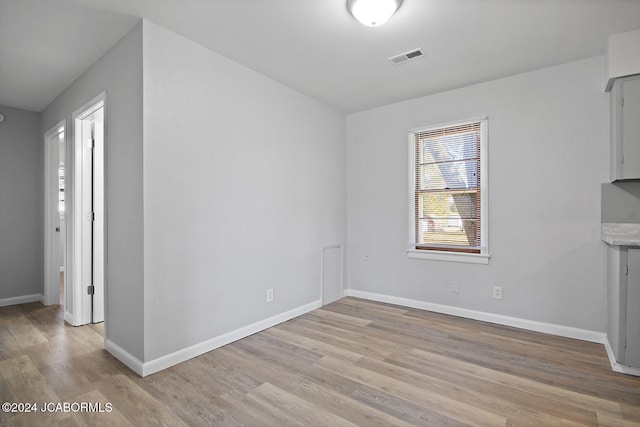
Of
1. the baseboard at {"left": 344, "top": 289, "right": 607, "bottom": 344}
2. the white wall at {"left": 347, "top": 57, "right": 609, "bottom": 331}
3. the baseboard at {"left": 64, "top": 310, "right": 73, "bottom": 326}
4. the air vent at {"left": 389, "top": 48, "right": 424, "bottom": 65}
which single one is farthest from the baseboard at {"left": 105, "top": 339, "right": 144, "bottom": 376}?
the air vent at {"left": 389, "top": 48, "right": 424, "bottom": 65}

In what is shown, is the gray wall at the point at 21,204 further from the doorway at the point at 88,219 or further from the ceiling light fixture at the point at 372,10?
the ceiling light fixture at the point at 372,10

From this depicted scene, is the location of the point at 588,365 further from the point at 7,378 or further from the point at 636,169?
the point at 7,378

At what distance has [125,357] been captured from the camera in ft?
8.31

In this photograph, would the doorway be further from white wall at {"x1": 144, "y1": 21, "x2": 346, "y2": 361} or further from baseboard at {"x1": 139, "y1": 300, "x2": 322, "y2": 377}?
baseboard at {"x1": 139, "y1": 300, "x2": 322, "y2": 377}

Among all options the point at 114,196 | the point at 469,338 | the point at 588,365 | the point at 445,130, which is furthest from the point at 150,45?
the point at 588,365

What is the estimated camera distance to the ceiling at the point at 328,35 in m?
2.24

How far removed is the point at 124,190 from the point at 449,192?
10.9ft

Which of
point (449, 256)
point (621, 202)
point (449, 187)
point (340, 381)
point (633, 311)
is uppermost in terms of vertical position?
point (449, 187)

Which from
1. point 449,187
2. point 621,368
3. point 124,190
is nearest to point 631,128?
point 449,187

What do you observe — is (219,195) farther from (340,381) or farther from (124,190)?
(340,381)

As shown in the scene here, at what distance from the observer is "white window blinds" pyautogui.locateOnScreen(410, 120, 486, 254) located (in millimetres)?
3648

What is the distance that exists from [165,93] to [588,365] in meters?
3.91

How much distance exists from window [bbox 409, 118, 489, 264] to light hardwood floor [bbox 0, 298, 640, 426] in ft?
3.23

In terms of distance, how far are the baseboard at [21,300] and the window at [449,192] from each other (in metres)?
5.06
